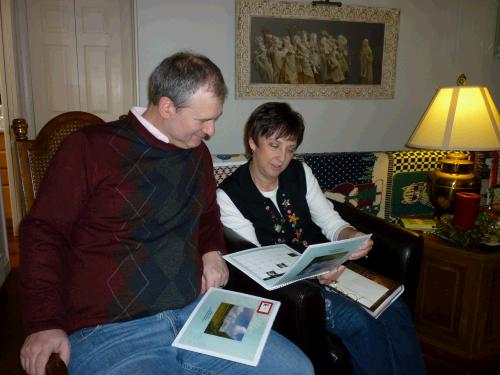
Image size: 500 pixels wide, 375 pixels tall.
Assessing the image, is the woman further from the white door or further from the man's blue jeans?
the white door

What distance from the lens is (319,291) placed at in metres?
1.25

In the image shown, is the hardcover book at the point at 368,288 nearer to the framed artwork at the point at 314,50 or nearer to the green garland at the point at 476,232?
the green garland at the point at 476,232

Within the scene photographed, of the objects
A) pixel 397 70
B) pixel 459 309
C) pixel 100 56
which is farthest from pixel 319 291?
pixel 100 56

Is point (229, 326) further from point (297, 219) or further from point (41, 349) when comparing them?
point (297, 219)

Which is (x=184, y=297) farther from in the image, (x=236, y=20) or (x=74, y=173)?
(x=236, y=20)

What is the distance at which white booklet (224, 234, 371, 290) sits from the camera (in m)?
1.21

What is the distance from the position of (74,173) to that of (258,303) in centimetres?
62

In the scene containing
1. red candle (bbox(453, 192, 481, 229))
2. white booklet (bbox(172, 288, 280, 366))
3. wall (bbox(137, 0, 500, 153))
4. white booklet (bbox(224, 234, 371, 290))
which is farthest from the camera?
wall (bbox(137, 0, 500, 153))

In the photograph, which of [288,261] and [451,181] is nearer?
[288,261]

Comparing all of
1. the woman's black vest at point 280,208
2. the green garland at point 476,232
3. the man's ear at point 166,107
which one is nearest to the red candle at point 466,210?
the green garland at point 476,232

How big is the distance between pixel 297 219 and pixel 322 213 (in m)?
0.12

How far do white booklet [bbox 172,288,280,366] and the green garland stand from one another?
1.00 meters

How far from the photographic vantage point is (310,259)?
121cm

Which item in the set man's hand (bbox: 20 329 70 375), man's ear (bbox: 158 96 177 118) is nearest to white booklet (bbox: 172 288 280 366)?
man's hand (bbox: 20 329 70 375)
